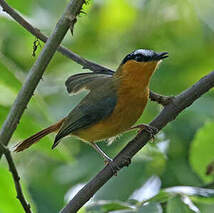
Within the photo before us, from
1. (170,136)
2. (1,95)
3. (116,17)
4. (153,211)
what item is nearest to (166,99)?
(153,211)

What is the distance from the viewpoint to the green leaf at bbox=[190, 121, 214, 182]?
2980mm

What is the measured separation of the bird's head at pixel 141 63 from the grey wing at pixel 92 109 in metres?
0.19

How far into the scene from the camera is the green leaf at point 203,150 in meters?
2.98

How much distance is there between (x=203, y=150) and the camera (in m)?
2.99

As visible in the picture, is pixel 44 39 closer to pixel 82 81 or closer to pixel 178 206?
pixel 82 81

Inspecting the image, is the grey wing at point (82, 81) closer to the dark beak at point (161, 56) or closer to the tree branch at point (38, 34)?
the tree branch at point (38, 34)

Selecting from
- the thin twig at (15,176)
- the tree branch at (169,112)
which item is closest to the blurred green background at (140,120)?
the thin twig at (15,176)

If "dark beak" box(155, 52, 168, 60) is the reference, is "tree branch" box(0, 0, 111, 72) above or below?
below

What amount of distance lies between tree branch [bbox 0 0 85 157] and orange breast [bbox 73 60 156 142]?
1378 mm

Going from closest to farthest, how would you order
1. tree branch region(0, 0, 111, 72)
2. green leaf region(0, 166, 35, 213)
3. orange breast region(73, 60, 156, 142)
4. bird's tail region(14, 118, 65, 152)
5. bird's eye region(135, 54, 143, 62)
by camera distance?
green leaf region(0, 166, 35, 213), tree branch region(0, 0, 111, 72), bird's tail region(14, 118, 65, 152), orange breast region(73, 60, 156, 142), bird's eye region(135, 54, 143, 62)

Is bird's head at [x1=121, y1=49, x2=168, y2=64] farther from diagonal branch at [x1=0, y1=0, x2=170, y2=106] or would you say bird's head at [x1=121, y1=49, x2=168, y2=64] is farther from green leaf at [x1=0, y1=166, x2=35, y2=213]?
green leaf at [x1=0, y1=166, x2=35, y2=213]

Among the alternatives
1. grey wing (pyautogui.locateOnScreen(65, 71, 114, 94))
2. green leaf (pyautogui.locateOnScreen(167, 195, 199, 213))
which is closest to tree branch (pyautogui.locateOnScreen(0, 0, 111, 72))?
grey wing (pyautogui.locateOnScreen(65, 71, 114, 94))

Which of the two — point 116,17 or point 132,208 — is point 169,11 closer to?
point 116,17

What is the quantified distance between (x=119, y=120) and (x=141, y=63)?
41 centimetres
